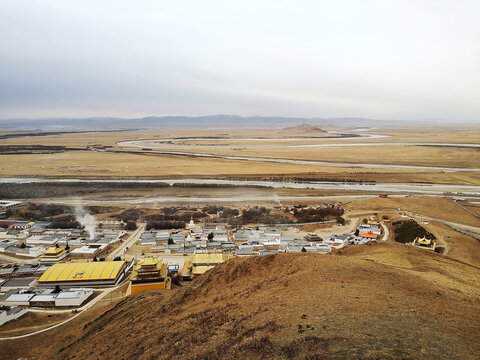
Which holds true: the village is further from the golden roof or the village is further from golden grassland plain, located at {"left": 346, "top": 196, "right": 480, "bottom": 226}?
golden grassland plain, located at {"left": 346, "top": 196, "right": 480, "bottom": 226}

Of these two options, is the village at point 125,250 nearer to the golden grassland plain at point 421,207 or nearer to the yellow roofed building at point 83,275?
the yellow roofed building at point 83,275

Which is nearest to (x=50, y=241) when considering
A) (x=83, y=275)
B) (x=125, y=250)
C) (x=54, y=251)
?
(x=54, y=251)

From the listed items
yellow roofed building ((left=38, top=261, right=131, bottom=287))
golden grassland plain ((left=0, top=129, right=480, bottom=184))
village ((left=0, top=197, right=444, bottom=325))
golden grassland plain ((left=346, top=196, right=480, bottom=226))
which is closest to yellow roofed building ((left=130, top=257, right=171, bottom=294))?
village ((left=0, top=197, right=444, bottom=325))

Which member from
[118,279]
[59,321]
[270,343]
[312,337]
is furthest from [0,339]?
[312,337]

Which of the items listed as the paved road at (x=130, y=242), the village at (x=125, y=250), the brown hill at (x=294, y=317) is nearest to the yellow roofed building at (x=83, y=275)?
the village at (x=125, y=250)

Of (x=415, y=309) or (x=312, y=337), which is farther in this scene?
(x=415, y=309)

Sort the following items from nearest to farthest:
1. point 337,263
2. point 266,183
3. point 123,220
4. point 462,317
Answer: point 462,317, point 337,263, point 123,220, point 266,183

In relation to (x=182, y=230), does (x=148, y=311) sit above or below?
above

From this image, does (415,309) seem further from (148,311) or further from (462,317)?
(148,311)
